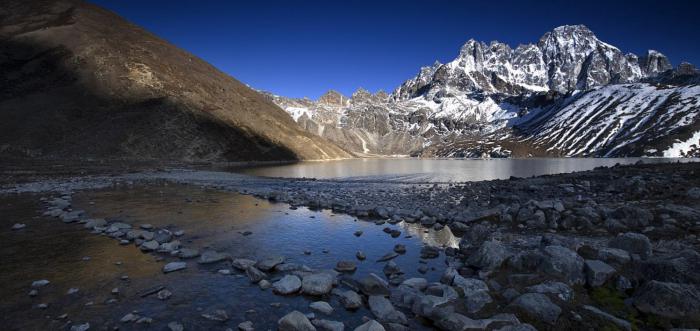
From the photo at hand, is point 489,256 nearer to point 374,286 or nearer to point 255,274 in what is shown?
point 374,286

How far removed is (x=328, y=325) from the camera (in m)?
10.8

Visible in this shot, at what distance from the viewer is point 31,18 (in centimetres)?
18012

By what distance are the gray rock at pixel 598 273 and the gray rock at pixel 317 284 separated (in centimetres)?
901

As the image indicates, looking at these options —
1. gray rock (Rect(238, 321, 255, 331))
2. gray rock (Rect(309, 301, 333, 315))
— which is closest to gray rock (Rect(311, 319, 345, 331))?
gray rock (Rect(309, 301, 333, 315))

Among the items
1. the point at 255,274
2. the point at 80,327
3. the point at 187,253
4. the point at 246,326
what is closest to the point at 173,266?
the point at 187,253

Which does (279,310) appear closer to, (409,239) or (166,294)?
(166,294)

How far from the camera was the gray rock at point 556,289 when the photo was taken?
1155 cm

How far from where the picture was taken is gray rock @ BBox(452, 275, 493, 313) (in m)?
11.5

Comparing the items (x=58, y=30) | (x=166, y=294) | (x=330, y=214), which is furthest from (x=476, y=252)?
(x=58, y=30)

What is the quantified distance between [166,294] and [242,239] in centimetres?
888

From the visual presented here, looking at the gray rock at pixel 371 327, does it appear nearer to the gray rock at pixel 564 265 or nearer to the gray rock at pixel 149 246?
the gray rock at pixel 564 265

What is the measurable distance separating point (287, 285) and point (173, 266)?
5.76m

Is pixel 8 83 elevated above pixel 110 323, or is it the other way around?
pixel 8 83

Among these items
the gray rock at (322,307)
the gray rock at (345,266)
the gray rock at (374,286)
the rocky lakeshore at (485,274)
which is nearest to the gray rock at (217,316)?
the rocky lakeshore at (485,274)
